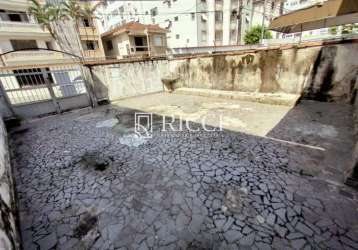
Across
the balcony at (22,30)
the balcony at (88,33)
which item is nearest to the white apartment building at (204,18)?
the balcony at (88,33)

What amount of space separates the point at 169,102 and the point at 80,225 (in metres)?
5.63

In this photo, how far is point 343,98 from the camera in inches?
189

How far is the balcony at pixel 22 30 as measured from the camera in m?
12.2

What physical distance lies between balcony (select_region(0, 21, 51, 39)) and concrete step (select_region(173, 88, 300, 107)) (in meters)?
14.6

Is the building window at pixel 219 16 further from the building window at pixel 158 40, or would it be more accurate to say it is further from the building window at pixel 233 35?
the building window at pixel 158 40

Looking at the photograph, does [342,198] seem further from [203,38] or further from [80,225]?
[203,38]

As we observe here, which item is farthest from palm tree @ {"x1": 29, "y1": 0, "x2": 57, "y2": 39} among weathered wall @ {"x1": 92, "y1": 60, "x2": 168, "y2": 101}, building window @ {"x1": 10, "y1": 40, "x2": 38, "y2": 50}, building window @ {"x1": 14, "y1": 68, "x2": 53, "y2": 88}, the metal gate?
weathered wall @ {"x1": 92, "y1": 60, "x2": 168, "y2": 101}

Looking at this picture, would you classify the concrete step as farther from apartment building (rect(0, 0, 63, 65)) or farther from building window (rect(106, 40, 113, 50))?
building window (rect(106, 40, 113, 50))

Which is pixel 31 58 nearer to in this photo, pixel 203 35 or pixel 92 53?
pixel 92 53

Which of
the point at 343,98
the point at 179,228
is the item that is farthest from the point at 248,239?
the point at 343,98

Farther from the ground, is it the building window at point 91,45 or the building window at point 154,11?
the building window at point 154,11

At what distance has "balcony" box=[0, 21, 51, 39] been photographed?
12.2 meters

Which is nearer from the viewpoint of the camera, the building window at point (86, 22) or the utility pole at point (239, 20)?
the building window at point (86, 22)

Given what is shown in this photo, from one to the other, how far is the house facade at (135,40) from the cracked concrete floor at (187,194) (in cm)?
1387
